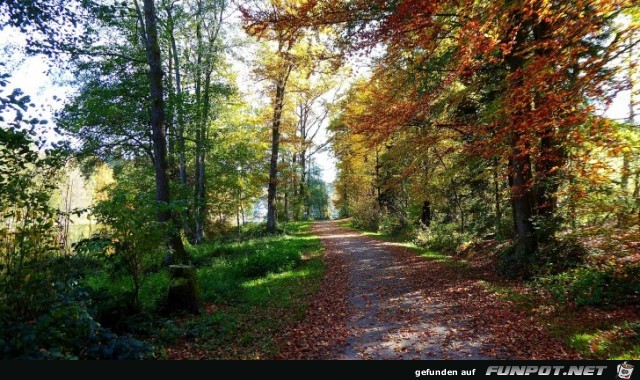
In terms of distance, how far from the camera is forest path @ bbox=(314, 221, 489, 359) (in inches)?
198

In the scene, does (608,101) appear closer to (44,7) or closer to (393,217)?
(44,7)

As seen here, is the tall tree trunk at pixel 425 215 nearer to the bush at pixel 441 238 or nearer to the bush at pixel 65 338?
the bush at pixel 441 238

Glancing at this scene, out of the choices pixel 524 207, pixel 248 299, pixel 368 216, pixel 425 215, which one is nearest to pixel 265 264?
pixel 248 299

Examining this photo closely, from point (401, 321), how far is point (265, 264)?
6.21m

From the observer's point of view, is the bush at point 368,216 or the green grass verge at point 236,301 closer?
the green grass verge at point 236,301

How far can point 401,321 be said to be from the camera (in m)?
6.35

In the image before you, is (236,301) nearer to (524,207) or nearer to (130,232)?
(130,232)

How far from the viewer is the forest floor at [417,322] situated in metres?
4.98

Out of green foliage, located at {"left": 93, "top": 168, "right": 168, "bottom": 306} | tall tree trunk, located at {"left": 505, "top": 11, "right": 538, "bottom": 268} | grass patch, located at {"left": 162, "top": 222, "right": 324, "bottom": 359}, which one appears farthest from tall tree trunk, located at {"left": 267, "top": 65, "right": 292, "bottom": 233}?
green foliage, located at {"left": 93, "top": 168, "right": 168, "bottom": 306}

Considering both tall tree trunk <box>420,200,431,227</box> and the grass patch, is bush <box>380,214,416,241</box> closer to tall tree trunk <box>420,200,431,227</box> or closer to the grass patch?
tall tree trunk <box>420,200,431,227</box>

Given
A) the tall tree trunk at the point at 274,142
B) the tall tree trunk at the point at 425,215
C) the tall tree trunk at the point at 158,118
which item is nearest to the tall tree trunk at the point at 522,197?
the tall tree trunk at the point at 158,118

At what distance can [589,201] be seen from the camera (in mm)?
6508

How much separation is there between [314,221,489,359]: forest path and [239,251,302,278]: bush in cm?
250

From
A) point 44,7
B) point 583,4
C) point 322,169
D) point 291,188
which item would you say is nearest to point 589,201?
point 583,4
